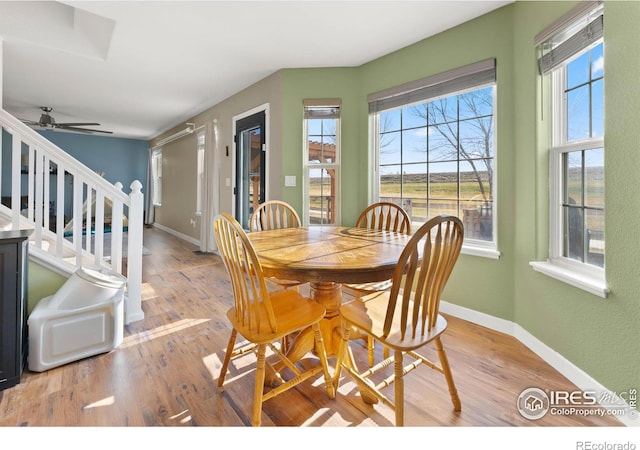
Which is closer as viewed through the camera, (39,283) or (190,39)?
(39,283)

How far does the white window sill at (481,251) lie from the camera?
232 cm

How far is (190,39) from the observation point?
2.82 m

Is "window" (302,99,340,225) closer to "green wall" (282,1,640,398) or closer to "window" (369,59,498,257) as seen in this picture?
"green wall" (282,1,640,398)

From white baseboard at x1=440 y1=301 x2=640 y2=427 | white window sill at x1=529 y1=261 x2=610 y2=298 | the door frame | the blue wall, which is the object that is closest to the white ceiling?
the door frame

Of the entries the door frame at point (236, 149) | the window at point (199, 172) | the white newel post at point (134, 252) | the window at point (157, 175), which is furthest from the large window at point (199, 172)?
the white newel post at point (134, 252)

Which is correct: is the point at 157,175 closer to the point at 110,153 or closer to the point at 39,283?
the point at 110,153

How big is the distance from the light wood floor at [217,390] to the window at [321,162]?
1.64 m

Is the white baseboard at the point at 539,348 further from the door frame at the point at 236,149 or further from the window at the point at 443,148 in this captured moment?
the door frame at the point at 236,149

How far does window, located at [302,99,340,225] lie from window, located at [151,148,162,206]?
5.97 metres

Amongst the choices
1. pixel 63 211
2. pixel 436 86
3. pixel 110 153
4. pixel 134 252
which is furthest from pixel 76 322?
pixel 110 153

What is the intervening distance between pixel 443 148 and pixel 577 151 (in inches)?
39.9

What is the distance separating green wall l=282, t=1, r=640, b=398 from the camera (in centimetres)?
138

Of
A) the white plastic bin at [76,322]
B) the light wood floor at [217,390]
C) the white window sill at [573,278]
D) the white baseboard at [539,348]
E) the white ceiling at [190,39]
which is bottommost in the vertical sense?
the light wood floor at [217,390]
